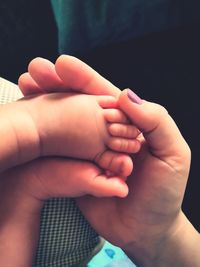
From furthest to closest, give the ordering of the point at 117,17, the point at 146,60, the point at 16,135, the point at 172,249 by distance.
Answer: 1. the point at 146,60
2. the point at 117,17
3. the point at 172,249
4. the point at 16,135

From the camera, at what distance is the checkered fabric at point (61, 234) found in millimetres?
570

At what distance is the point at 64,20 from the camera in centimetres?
95

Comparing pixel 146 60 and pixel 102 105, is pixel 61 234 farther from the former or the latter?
pixel 146 60

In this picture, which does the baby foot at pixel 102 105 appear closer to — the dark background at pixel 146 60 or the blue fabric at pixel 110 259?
the blue fabric at pixel 110 259

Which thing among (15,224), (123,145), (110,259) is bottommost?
(110,259)

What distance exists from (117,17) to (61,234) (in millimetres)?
520

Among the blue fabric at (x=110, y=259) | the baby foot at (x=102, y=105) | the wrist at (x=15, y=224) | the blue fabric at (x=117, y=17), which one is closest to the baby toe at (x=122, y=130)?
the baby foot at (x=102, y=105)

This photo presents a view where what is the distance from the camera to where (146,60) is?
1075 mm

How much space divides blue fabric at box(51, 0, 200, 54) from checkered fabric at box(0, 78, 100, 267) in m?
0.38

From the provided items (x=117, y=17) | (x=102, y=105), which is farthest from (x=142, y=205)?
(x=117, y=17)

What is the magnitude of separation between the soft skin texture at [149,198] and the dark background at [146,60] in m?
0.45

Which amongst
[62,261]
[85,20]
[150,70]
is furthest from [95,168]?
[150,70]

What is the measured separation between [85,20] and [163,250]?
21.7 inches

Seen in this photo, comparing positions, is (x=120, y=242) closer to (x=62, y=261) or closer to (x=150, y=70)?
(x=62, y=261)
